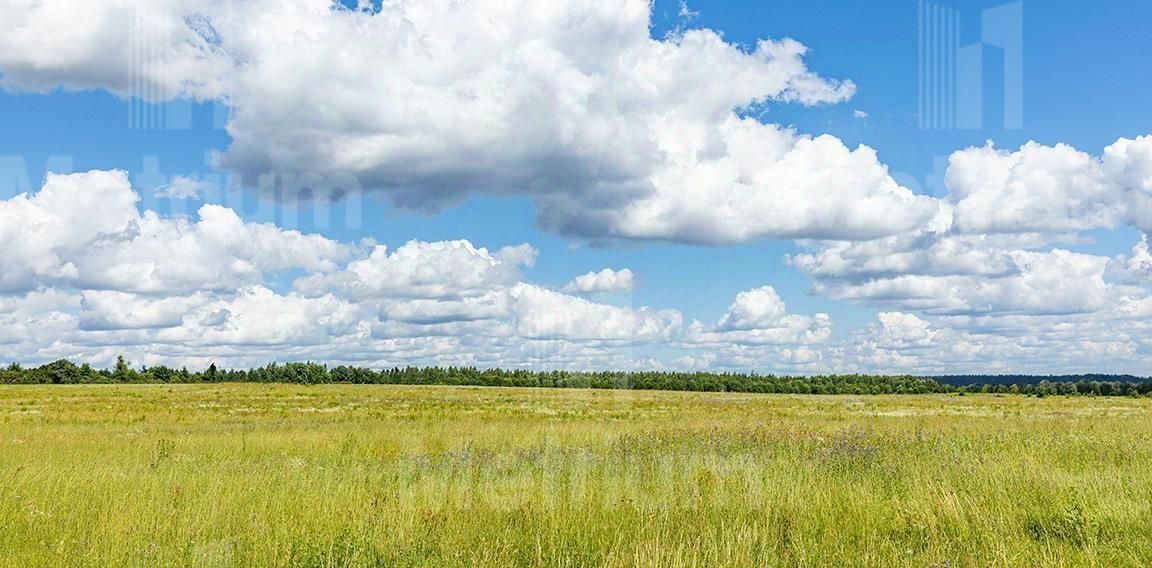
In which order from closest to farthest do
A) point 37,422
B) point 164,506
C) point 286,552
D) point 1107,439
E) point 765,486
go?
1. point 286,552
2. point 164,506
3. point 765,486
4. point 1107,439
5. point 37,422

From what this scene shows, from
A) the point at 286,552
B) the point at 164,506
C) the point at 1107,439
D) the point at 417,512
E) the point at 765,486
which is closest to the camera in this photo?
the point at 286,552

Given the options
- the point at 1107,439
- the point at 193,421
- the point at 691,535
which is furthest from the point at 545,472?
the point at 193,421

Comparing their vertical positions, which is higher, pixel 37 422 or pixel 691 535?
pixel 691 535

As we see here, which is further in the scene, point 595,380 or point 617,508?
point 595,380

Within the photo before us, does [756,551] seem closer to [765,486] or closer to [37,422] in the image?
[765,486]

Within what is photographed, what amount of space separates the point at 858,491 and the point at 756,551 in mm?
3031

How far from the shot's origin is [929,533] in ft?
25.0

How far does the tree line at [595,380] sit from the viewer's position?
139625 millimetres

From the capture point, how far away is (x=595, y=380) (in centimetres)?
15738

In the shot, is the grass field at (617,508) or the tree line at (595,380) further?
the tree line at (595,380)

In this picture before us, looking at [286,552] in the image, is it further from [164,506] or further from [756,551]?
[756,551]

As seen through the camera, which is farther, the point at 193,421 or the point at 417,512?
the point at 193,421

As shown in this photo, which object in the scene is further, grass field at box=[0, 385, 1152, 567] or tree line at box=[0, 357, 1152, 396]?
tree line at box=[0, 357, 1152, 396]

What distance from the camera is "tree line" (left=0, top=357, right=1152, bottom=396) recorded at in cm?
13962
